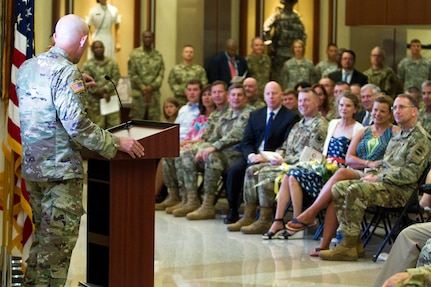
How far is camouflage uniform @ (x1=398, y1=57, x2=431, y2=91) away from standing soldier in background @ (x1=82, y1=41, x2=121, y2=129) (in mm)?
3833

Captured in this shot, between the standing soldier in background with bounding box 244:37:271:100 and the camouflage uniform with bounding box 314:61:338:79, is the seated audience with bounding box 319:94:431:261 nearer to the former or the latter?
the camouflage uniform with bounding box 314:61:338:79

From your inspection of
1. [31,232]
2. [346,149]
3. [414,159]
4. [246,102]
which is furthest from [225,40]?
[31,232]

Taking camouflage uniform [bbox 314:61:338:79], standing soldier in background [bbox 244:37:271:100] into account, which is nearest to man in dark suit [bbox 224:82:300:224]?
camouflage uniform [bbox 314:61:338:79]

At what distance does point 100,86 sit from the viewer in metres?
13.4

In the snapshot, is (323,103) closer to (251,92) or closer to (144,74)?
(251,92)

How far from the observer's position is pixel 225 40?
52.5ft

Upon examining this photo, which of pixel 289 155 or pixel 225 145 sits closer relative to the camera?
pixel 289 155

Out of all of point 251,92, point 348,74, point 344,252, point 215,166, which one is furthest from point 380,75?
point 344,252

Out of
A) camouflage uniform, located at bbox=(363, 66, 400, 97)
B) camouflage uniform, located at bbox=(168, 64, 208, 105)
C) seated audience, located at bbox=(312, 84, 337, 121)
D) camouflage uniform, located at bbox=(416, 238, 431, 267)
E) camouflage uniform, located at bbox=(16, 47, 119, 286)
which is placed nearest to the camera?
camouflage uniform, located at bbox=(416, 238, 431, 267)

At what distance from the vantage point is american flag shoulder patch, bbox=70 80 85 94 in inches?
209

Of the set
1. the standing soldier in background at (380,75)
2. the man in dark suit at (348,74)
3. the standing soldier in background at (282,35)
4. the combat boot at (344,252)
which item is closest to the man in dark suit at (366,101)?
the combat boot at (344,252)

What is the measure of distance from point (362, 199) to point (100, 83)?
662cm

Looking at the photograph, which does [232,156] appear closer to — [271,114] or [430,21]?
[271,114]

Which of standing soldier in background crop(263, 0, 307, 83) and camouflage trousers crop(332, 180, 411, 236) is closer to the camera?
camouflage trousers crop(332, 180, 411, 236)
